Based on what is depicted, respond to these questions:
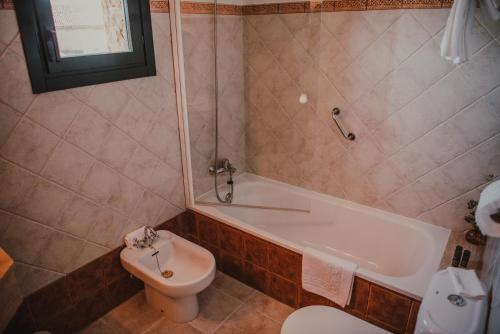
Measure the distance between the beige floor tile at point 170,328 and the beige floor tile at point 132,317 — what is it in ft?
0.13

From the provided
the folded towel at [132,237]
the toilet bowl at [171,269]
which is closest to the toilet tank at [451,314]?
the toilet bowl at [171,269]

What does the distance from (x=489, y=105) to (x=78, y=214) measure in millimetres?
2368

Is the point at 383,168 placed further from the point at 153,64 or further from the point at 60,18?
the point at 60,18

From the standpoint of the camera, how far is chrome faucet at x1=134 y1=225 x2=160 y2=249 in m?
2.29

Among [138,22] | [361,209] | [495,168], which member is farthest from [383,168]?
[138,22]

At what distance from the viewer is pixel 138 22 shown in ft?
6.61

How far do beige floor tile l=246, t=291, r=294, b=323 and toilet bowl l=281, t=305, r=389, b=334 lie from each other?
0.49 m

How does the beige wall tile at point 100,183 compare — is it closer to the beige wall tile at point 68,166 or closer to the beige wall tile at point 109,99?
the beige wall tile at point 68,166

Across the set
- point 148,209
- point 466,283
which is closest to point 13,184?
point 148,209

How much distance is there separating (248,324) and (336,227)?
0.96 meters

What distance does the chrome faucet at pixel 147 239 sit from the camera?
2.29 meters

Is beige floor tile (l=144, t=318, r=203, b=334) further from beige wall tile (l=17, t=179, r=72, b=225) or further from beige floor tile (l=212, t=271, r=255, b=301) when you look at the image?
beige wall tile (l=17, t=179, r=72, b=225)

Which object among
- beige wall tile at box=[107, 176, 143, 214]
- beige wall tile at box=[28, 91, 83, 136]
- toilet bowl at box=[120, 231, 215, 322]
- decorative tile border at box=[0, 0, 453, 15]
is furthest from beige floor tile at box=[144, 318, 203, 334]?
decorative tile border at box=[0, 0, 453, 15]

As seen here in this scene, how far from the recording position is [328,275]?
1.98 meters
